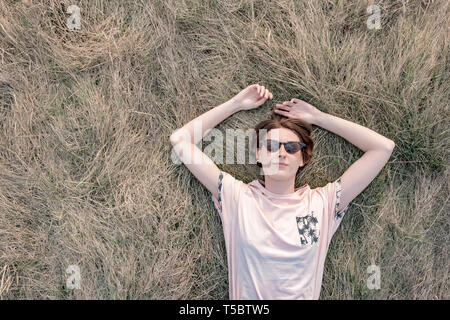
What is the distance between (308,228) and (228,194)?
0.60m

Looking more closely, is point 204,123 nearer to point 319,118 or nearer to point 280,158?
point 280,158

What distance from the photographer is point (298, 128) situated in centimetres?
255

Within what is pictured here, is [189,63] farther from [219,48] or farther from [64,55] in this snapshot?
[64,55]

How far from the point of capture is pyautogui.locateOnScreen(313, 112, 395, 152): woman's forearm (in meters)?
2.59

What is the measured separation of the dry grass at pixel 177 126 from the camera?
8.99 feet

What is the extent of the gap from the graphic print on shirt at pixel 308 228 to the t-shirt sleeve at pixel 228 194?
0.45 m

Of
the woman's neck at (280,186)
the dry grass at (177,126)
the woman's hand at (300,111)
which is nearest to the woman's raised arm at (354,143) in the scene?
the woman's hand at (300,111)

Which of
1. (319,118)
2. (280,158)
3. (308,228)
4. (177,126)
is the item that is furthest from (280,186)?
(177,126)

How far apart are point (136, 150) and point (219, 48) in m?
1.03

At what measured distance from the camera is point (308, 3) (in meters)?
2.82

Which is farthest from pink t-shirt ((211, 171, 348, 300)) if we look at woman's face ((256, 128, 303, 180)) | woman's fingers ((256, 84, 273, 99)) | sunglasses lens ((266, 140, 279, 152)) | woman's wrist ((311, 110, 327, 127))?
woman's fingers ((256, 84, 273, 99))

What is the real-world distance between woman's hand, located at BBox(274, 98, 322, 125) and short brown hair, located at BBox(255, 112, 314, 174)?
99mm

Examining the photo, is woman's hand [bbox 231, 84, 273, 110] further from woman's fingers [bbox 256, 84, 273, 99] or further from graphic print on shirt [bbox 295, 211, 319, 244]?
graphic print on shirt [bbox 295, 211, 319, 244]
